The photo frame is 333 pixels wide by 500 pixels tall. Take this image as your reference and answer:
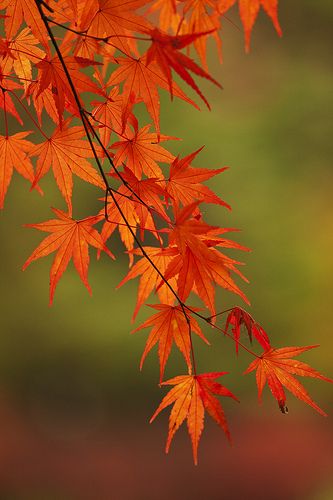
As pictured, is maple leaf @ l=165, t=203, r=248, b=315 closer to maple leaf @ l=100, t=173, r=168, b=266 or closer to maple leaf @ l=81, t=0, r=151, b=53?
maple leaf @ l=100, t=173, r=168, b=266

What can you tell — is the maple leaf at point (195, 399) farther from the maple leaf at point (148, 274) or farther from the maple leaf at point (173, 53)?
the maple leaf at point (173, 53)

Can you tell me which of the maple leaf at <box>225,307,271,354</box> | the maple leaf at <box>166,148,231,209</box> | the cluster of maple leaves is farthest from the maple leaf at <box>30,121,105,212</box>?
the maple leaf at <box>225,307,271,354</box>

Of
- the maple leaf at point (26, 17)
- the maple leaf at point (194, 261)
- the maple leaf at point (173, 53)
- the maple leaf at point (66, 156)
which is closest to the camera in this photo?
the maple leaf at point (173, 53)

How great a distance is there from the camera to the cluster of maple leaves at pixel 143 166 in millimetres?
722

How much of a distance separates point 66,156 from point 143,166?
4.5 inches

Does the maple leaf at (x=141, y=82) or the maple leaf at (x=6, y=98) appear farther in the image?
the maple leaf at (x=6, y=98)

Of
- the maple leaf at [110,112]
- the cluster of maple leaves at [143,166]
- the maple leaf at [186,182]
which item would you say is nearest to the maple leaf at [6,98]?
the cluster of maple leaves at [143,166]

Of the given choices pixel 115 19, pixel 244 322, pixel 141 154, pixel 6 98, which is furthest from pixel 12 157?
pixel 244 322

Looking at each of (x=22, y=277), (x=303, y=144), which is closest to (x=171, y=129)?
(x=303, y=144)

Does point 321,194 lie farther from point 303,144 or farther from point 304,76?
point 304,76

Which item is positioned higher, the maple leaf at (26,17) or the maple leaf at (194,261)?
the maple leaf at (26,17)

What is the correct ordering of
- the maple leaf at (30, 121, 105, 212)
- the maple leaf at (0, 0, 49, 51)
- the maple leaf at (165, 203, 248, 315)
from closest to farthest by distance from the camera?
the maple leaf at (165, 203, 248, 315) → the maple leaf at (0, 0, 49, 51) → the maple leaf at (30, 121, 105, 212)

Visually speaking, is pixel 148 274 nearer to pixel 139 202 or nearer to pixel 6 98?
pixel 139 202

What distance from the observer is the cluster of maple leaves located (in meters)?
0.72
